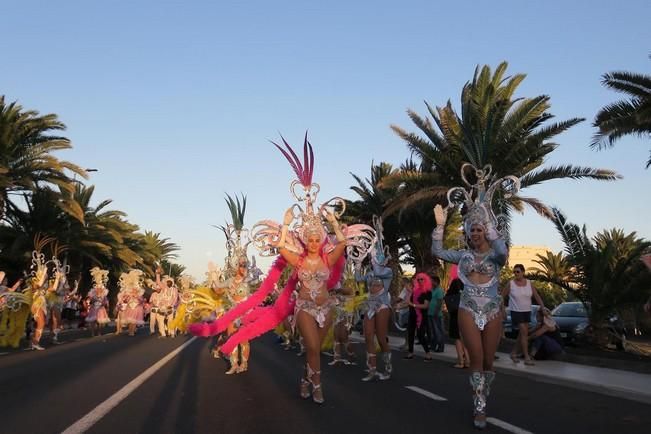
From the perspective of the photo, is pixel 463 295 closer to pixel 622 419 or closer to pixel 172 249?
pixel 622 419

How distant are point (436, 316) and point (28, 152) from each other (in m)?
19.8

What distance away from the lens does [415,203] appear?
904 inches

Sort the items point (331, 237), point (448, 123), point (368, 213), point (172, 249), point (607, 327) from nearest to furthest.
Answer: point (331, 237)
point (607, 327)
point (448, 123)
point (368, 213)
point (172, 249)

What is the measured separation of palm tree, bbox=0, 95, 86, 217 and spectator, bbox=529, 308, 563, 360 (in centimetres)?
2059

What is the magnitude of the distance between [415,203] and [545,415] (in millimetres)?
15744

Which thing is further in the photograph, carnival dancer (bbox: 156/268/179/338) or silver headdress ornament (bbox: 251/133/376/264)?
carnival dancer (bbox: 156/268/179/338)

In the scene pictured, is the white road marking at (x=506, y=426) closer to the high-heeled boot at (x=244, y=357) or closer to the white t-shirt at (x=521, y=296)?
the high-heeled boot at (x=244, y=357)

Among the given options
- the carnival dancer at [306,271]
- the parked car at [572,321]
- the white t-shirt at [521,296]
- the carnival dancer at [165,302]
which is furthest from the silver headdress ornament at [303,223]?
the carnival dancer at [165,302]

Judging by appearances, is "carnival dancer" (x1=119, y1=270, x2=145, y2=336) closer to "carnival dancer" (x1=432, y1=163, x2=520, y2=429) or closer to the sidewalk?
the sidewalk

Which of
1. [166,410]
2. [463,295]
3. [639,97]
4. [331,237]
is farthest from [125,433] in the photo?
[639,97]

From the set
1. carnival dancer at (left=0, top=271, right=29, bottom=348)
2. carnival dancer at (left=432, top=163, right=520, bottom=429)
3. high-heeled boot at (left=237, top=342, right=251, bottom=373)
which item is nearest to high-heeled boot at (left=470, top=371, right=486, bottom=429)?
carnival dancer at (left=432, top=163, right=520, bottom=429)

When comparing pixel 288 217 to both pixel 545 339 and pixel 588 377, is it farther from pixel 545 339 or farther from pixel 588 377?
pixel 545 339

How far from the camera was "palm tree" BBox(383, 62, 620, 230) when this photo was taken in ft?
69.8

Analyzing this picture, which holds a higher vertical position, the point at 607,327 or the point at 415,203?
the point at 415,203
